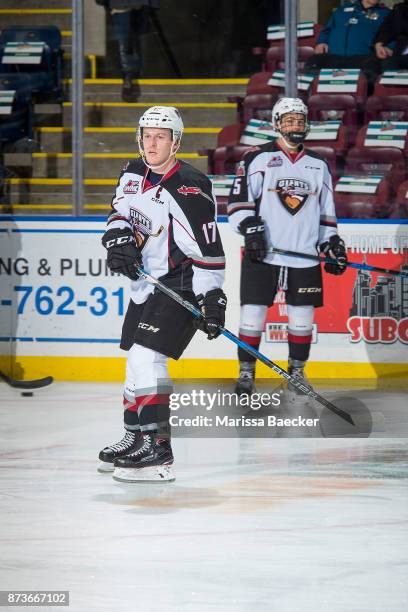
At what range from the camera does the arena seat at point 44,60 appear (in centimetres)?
684

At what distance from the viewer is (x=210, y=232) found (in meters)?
4.07

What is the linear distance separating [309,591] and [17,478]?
158 cm

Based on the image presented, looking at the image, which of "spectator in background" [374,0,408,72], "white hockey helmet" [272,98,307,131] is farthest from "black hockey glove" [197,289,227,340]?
"spectator in background" [374,0,408,72]

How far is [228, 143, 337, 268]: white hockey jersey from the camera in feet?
18.7

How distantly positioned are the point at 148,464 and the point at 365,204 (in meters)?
2.78

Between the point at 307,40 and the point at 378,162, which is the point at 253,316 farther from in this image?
the point at 307,40

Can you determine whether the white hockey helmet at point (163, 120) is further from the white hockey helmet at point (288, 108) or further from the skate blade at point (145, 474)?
the white hockey helmet at point (288, 108)

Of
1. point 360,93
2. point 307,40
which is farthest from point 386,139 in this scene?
point 307,40

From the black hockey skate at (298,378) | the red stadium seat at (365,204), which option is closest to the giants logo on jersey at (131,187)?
the black hockey skate at (298,378)

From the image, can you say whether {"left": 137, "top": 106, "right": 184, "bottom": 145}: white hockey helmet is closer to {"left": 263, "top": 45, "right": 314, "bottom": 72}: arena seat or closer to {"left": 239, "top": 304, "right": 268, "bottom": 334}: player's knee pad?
{"left": 239, "top": 304, "right": 268, "bottom": 334}: player's knee pad

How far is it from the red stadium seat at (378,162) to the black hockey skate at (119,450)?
8.86 ft

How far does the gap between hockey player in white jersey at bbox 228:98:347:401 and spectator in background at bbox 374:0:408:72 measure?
4.72 feet

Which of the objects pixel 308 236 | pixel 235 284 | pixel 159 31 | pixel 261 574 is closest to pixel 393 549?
pixel 261 574

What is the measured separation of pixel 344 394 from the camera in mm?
6027
